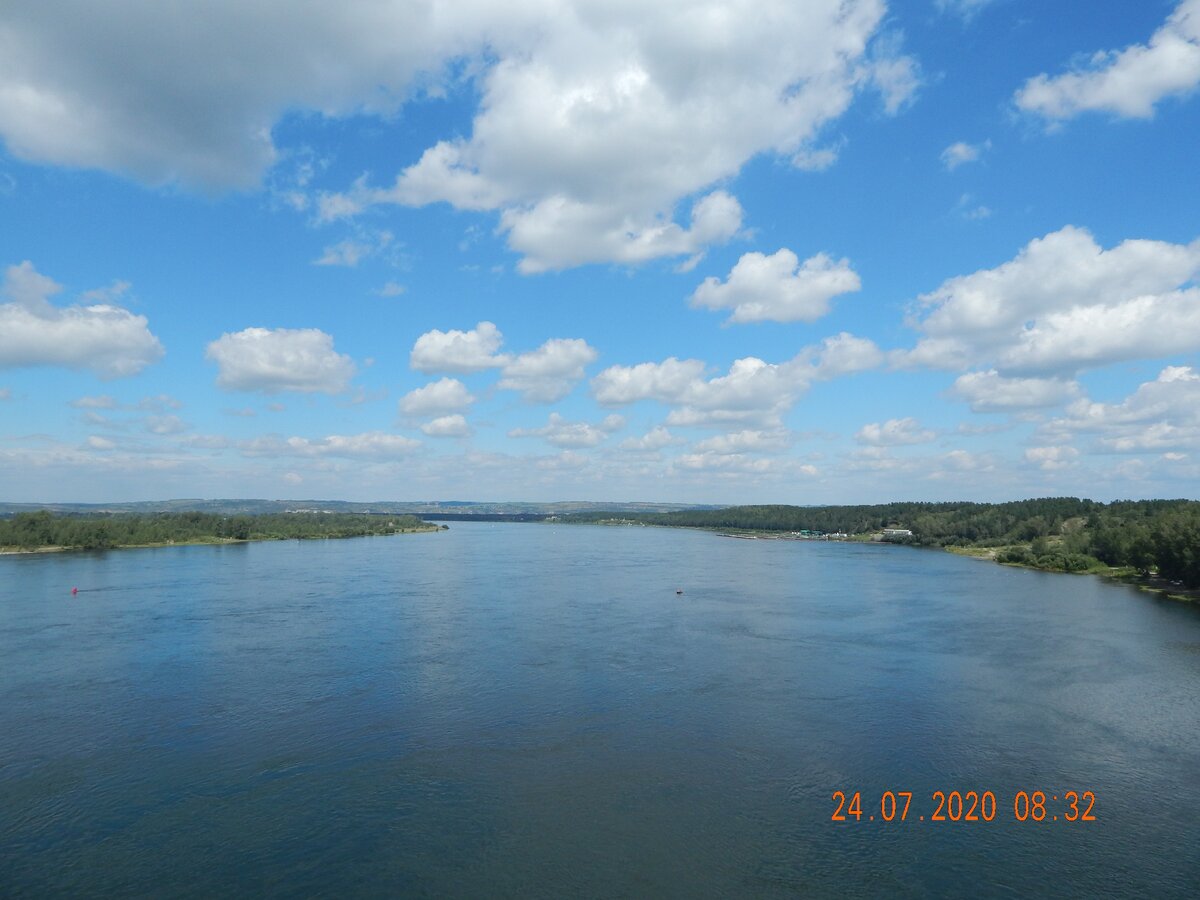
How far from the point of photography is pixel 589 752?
57.2ft

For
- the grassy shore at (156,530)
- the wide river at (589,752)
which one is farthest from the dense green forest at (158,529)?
the wide river at (589,752)

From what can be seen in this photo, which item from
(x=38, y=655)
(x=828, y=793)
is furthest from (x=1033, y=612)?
(x=38, y=655)

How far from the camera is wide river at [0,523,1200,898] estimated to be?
1254 centimetres

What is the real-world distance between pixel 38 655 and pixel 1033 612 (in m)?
44.9

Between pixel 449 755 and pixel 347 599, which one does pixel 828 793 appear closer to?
pixel 449 755

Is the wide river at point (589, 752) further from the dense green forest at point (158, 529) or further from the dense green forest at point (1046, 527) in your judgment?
the dense green forest at point (158, 529)
